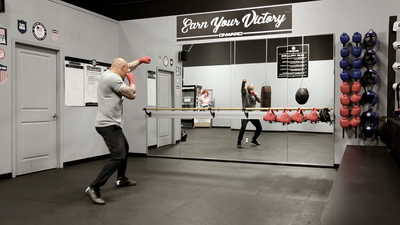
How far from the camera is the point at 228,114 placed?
6547 millimetres

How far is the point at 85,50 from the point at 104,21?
907 mm

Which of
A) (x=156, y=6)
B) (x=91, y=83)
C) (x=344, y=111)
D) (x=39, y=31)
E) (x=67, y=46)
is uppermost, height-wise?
(x=156, y=6)

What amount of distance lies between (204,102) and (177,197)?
10.1 ft

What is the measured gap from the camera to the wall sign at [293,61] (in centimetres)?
603

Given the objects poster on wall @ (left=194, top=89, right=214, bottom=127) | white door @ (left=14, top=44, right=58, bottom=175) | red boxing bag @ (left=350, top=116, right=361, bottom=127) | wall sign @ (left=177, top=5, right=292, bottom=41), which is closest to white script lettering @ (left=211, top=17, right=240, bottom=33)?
wall sign @ (left=177, top=5, right=292, bottom=41)

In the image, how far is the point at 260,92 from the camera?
6.32m

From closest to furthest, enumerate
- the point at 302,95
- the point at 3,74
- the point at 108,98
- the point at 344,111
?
the point at 108,98
the point at 3,74
the point at 344,111
the point at 302,95

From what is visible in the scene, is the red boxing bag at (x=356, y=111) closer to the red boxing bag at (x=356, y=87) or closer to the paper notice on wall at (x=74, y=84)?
the red boxing bag at (x=356, y=87)

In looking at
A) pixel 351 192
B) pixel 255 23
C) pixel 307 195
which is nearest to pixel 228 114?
pixel 255 23

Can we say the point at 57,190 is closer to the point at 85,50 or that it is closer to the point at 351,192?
the point at 85,50

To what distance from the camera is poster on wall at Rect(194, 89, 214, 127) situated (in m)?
6.73

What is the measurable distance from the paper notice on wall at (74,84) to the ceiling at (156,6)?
257 cm

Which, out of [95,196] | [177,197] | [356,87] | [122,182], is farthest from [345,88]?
[95,196]

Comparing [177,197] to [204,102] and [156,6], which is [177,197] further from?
[156,6]
